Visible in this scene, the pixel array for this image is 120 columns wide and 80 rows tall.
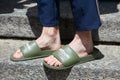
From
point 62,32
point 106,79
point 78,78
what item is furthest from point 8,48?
point 106,79

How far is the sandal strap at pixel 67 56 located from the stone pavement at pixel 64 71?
46mm

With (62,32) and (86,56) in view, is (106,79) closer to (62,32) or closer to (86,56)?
(86,56)

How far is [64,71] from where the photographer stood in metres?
2.02

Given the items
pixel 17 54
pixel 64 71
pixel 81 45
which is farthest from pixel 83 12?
pixel 17 54

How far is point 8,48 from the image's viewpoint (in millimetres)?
2316

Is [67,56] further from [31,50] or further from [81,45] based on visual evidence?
[31,50]

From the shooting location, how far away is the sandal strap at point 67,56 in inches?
77.9

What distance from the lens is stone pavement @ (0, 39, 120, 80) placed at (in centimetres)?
199

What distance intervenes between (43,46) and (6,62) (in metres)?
0.24

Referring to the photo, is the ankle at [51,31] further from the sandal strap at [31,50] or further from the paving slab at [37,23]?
the paving slab at [37,23]

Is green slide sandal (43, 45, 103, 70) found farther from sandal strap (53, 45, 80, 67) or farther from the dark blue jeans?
the dark blue jeans

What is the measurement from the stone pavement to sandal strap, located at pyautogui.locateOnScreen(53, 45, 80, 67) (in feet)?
0.15

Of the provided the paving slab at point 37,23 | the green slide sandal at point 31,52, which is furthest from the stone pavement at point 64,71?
the paving slab at point 37,23

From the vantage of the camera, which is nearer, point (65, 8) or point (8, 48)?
point (8, 48)
